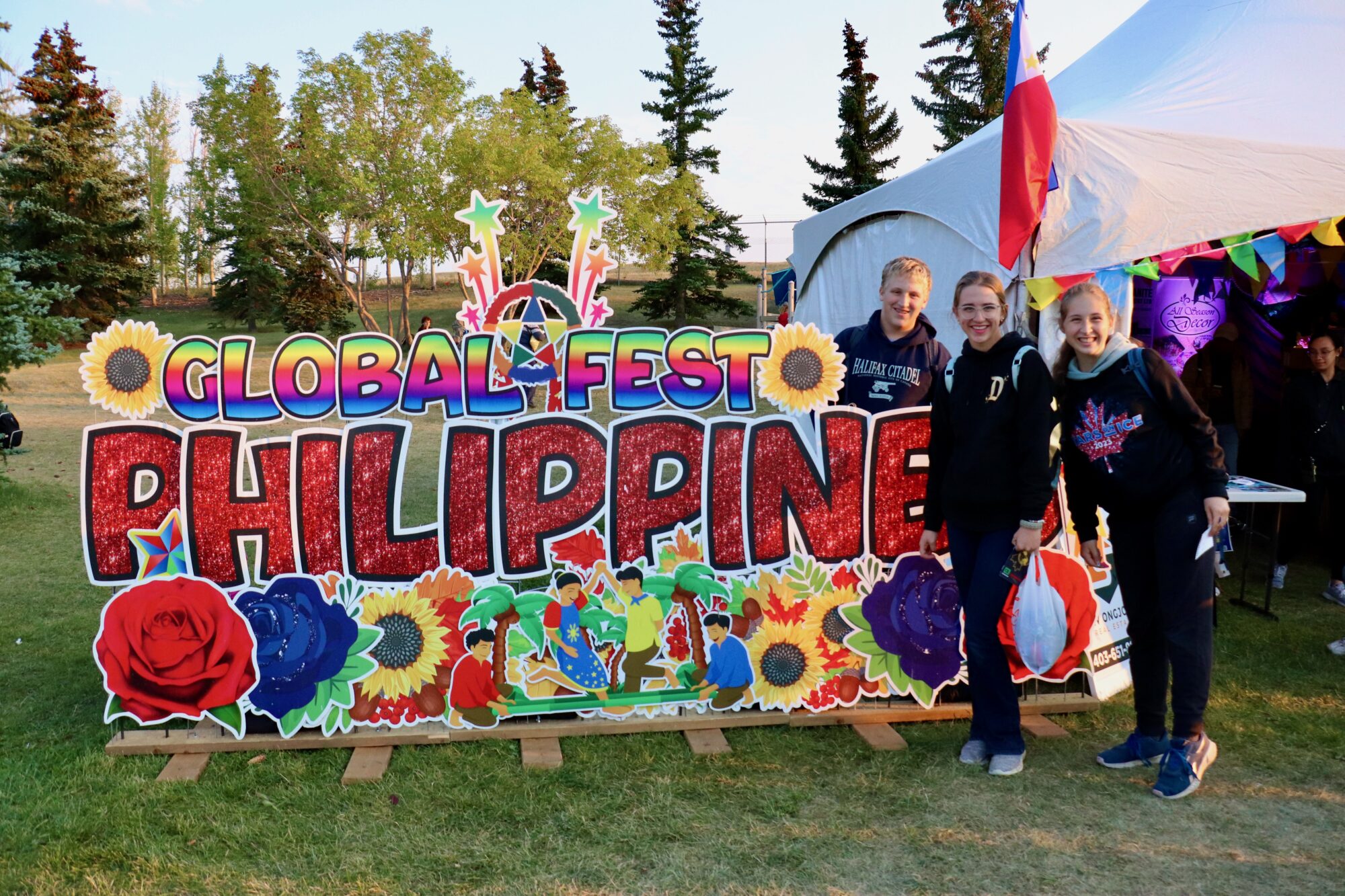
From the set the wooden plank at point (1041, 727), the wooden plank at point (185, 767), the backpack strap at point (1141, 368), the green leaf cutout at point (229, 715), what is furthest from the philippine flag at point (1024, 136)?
the wooden plank at point (185, 767)

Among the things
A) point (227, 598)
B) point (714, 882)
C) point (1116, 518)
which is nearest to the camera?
point (714, 882)

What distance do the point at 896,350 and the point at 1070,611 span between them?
1.25 metres

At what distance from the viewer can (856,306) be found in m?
7.67

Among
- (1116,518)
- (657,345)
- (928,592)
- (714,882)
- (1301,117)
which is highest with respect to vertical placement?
(1301,117)

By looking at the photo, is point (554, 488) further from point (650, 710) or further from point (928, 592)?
point (928, 592)

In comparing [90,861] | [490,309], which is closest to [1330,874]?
[490,309]

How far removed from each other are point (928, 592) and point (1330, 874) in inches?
57.7

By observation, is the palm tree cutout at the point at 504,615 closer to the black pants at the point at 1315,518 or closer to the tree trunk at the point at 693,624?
the tree trunk at the point at 693,624

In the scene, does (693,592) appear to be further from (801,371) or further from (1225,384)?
(1225,384)

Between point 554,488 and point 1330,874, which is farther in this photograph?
point 554,488

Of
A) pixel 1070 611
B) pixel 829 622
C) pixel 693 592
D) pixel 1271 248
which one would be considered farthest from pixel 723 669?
pixel 1271 248

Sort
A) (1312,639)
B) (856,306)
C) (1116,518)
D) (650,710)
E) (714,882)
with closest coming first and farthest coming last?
(714,882)
(1116,518)
(650,710)
(1312,639)
(856,306)

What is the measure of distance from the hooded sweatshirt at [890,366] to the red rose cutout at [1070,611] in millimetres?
846

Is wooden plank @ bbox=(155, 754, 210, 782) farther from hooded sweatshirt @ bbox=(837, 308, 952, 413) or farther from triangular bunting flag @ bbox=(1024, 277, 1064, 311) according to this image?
triangular bunting flag @ bbox=(1024, 277, 1064, 311)
